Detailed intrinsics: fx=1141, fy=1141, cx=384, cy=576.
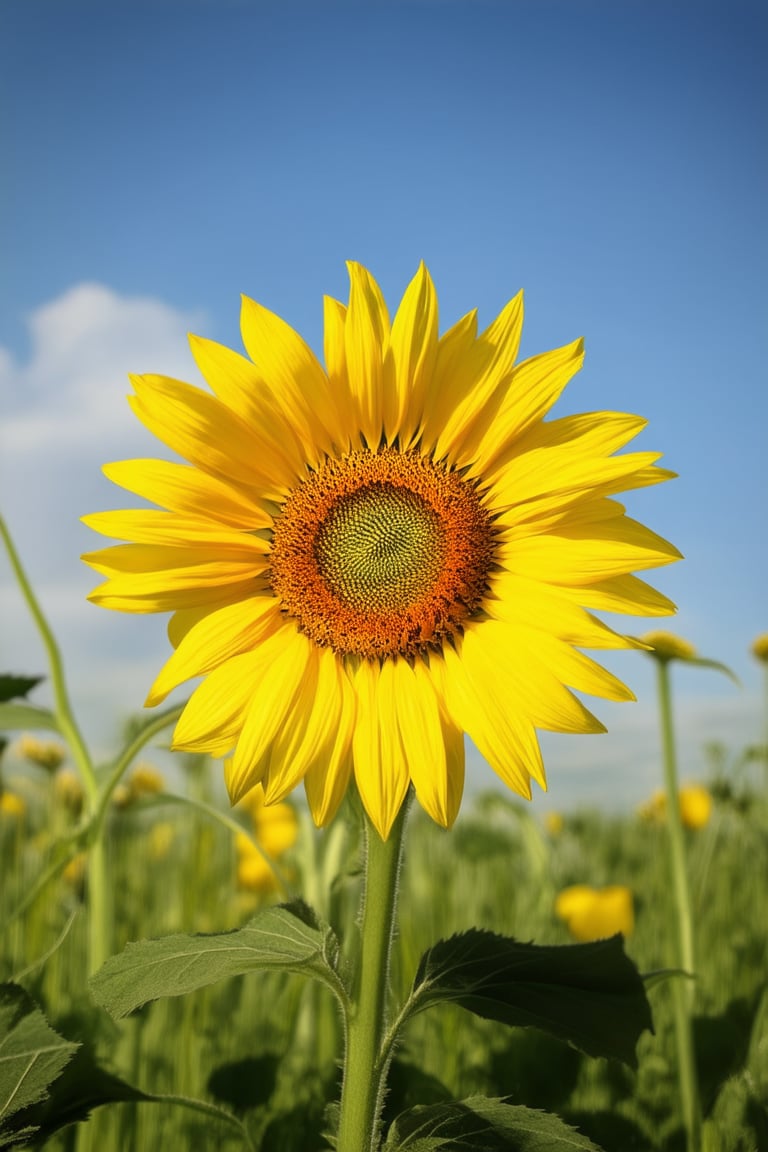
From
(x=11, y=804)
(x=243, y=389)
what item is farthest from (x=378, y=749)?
(x=11, y=804)

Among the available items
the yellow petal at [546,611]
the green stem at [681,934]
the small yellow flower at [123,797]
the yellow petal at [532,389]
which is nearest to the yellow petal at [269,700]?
the yellow petal at [546,611]

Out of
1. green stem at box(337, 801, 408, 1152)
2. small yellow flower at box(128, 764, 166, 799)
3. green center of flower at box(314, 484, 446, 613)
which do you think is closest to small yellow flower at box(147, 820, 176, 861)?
small yellow flower at box(128, 764, 166, 799)

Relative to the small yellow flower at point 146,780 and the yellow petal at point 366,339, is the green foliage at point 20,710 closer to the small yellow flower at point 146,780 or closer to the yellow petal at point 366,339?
the yellow petal at point 366,339

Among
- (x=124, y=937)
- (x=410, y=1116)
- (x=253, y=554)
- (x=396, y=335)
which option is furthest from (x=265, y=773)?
(x=124, y=937)

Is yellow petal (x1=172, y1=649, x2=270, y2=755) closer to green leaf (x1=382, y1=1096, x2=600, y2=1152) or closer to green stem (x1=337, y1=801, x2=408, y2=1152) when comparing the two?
green stem (x1=337, y1=801, x2=408, y2=1152)

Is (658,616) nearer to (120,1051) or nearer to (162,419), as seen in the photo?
(162,419)

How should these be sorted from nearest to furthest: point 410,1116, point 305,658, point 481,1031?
point 410,1116, point 305,658, point 481,1031
